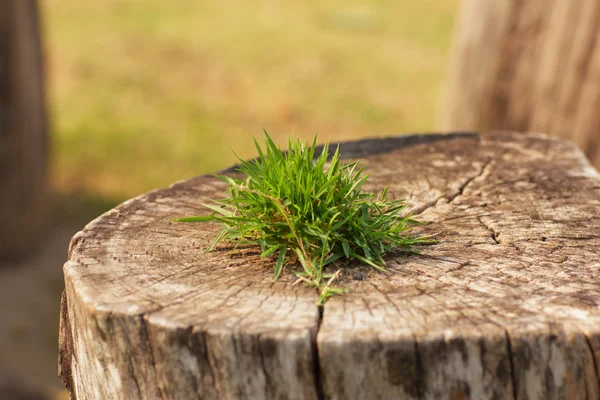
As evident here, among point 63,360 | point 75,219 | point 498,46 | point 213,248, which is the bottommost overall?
point 75,219

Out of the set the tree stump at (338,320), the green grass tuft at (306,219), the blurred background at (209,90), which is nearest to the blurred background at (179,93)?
the blurred background at (209,90)

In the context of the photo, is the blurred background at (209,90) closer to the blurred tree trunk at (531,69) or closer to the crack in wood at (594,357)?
the blurred tree trunk at (531,69)

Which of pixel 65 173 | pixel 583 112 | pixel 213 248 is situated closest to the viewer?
pixel 213 248

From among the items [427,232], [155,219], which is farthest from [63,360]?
[427,232]

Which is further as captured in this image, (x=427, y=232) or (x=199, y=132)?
(x=199, y=132)

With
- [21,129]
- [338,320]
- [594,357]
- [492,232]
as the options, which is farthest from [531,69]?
[21,129]

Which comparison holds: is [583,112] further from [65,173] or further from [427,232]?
[65,173]

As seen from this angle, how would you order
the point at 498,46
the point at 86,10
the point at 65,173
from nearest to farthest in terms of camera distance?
→ the point at 498,46, the point at 65,173, the point at 86,10

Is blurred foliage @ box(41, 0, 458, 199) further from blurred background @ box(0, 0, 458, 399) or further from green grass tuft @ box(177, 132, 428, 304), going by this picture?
green grass tuft @ box(177, 132, 428, 304)

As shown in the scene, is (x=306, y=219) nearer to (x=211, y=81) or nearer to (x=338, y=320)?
(x=338, y=320)
